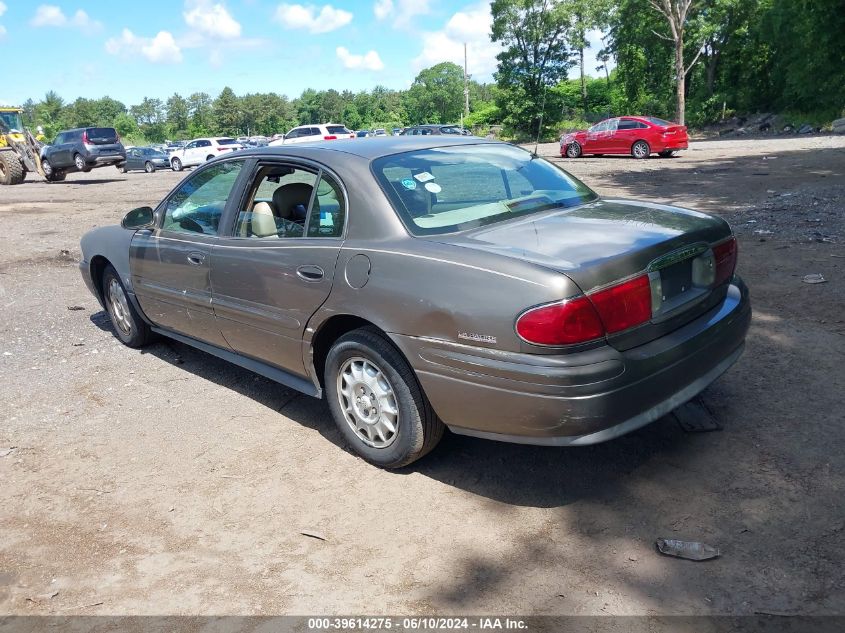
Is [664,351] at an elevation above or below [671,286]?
below

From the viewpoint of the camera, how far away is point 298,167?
402 centimetres

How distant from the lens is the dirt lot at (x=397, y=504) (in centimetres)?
267

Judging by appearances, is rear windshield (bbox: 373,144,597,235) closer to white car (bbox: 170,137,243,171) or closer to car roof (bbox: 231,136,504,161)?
car roof (bbox: 231,136,504,161)

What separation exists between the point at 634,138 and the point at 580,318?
75.3ft

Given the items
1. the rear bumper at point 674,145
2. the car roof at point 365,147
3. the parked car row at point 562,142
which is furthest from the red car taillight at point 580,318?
the rear bumper at point 674,145

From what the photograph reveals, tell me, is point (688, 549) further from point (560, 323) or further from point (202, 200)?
point (202, 200)

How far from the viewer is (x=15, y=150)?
25719mm

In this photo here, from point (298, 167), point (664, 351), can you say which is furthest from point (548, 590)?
point (298, 167)

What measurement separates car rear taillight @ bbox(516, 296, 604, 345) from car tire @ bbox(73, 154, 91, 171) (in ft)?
93.1

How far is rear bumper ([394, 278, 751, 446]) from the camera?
9.21 feet

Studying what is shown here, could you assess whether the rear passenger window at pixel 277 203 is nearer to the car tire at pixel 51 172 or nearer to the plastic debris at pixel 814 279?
the plastic debris at pixel 814 279

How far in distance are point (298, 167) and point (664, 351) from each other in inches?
90.2

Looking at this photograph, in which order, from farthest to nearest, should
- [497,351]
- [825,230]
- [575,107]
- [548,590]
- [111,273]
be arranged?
[575,107]
[825,230]
[111,273]
[497,351]
[548,590]

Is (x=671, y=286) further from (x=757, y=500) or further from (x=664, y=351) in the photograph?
(x=757, y=500)
